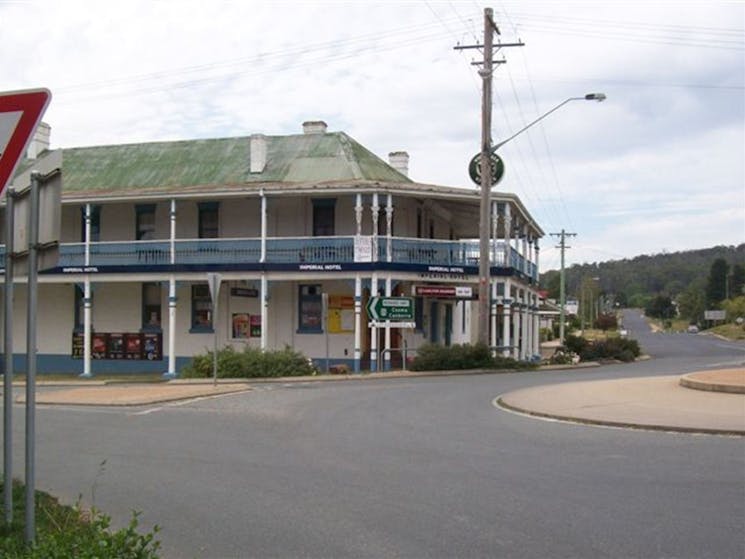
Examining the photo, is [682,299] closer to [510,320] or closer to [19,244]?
[510,320]

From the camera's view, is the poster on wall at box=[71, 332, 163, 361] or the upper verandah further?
the poster on wall at box=[71, 332, 163, 361]

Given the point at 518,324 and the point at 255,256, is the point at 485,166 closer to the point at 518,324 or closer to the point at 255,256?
the point at 255,256

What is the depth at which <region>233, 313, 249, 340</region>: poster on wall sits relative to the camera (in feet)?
108

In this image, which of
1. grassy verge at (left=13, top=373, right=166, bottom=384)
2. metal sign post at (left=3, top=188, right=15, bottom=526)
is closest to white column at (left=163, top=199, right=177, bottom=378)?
grassy verge at (left=13, top=373, right=166, bottom=384)

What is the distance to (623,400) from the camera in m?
16.7

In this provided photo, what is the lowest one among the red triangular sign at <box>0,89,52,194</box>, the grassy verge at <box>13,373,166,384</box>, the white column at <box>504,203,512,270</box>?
the grassy verge at <box>13,373,166,384</box>

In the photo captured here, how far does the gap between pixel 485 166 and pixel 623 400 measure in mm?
13676

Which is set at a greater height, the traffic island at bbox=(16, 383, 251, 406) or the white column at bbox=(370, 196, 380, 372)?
the white column at bbox=(370, 196, 380, 372)

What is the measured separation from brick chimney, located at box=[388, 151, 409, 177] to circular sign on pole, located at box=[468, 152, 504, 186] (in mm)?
7000

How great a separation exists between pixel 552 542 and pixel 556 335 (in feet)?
293

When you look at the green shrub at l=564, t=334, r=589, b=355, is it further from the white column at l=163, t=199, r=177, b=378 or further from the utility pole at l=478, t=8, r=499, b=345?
the white column at l=163, t=199, r=177, b=378

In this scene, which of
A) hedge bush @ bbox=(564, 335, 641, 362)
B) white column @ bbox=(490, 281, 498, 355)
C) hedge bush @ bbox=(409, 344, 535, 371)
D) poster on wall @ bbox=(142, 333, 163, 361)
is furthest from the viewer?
hedge bush @ bbox=(564, 335, 641, 362)

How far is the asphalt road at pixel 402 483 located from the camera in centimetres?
688

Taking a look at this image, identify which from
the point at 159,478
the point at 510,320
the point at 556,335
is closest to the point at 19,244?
the point at 159,478
